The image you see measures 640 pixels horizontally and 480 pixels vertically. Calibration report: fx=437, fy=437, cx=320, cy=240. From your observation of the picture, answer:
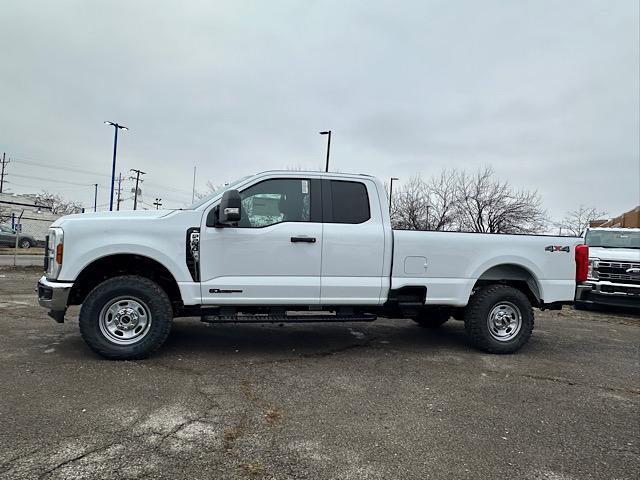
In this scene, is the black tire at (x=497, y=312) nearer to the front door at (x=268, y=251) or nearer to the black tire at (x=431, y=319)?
the black tire at (x=431, y=319)

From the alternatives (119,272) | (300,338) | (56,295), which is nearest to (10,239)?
(119,272)

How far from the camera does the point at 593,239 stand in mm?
10938

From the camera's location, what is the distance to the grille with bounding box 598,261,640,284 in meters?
9.16

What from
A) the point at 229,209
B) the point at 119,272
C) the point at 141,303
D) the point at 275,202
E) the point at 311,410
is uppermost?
the point at 275,202

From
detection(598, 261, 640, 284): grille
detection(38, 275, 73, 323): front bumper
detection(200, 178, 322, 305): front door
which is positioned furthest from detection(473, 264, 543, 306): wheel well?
detection(598, 261, 640, 284): grille

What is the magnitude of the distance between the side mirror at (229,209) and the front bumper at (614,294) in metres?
7.95

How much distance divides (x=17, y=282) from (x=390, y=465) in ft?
36.9

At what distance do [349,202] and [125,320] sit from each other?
2.79 m

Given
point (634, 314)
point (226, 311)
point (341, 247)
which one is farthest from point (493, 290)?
point (634, 314)

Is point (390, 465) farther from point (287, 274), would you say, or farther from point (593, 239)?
point (593, 239)

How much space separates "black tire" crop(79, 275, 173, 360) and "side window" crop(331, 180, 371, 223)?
2130 mm

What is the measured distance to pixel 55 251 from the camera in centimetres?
454

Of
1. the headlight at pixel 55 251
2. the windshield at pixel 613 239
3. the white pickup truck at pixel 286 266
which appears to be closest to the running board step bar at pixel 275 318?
the white pickup truck at pixel 286 266

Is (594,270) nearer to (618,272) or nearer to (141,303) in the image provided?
(618,272)
